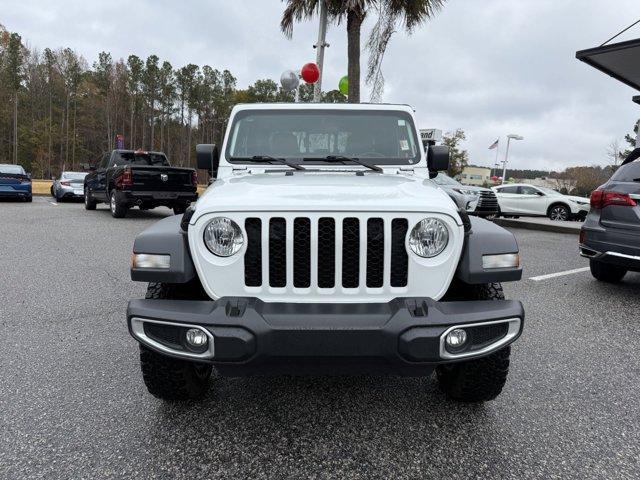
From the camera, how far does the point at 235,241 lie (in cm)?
226

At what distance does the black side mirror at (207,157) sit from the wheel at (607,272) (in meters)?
4.77

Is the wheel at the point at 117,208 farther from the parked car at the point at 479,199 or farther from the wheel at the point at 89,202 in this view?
the parked car at the point at 479,199

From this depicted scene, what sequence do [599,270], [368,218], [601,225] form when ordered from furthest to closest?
[599,270] < [601,225] < [368,218]

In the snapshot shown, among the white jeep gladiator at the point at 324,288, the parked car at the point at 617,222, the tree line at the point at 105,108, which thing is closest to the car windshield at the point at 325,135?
the white jeep gladiator at the point at 324,288

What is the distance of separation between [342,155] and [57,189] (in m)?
18.0

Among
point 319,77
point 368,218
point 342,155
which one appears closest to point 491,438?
point 368,218

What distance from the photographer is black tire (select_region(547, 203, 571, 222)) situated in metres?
16.9

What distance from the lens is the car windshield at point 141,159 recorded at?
13312 mm

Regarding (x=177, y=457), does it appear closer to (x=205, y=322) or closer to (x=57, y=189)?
(x=205, y=322)

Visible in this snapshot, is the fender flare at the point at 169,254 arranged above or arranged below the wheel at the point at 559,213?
below

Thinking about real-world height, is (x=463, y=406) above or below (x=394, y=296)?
below

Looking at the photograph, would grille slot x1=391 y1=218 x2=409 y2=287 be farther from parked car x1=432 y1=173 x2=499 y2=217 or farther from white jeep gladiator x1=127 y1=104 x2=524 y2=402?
parked car x1=432 y1=173 x2=499 y2=217

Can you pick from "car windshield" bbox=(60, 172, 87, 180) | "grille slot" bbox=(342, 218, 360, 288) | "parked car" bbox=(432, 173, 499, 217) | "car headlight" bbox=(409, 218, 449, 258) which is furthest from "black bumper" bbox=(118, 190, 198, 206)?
"car headlight" bbox=(409, 218, 449, 258)

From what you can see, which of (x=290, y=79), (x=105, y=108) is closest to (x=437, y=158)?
(x=290, y=79)
